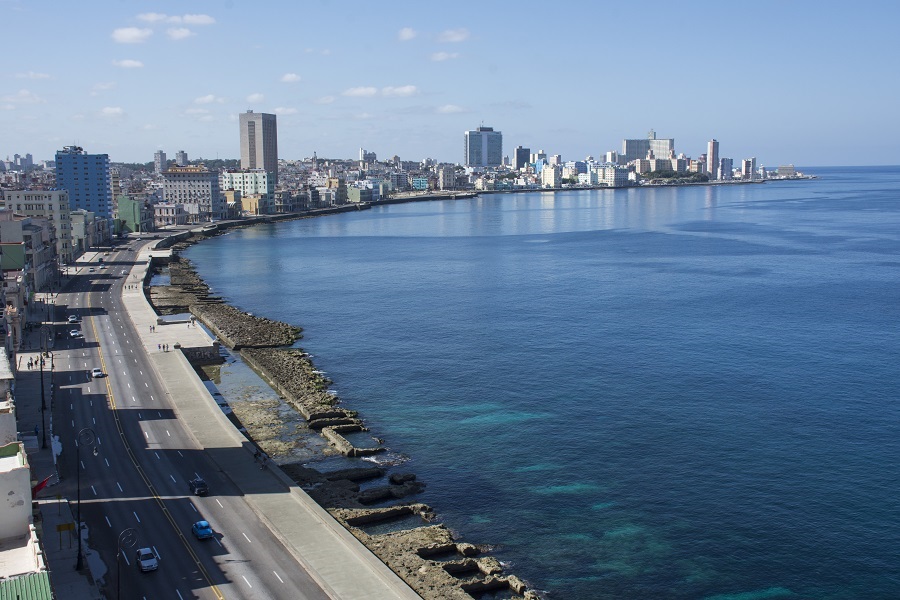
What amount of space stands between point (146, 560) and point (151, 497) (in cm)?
272

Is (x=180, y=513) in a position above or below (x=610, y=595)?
above

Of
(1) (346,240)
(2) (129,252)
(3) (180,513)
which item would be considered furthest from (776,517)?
(1) (346,240)

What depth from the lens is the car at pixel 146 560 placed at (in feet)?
38.3

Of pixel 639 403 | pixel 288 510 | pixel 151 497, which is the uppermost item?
pixel 151 497

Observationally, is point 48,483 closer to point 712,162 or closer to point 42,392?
point 42,392

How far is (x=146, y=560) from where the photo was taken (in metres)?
11.7

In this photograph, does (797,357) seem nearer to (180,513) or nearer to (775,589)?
(775,589)

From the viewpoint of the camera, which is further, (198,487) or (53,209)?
(53,209)

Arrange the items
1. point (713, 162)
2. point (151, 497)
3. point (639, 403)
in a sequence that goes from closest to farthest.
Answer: point (151, 497) → point (639, 403) → point (713, 162)

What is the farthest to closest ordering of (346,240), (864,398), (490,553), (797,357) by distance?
(346,240)
(797,357)
(864,398)
(490,553)

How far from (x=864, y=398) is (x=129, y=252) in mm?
45609

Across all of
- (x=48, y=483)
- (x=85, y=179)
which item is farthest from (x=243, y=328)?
(x=85, y=179)

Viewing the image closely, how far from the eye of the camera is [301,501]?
14.2 m

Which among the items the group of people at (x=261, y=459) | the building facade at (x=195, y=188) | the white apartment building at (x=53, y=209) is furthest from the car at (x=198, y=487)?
the building facade at (x=195, y=188)
